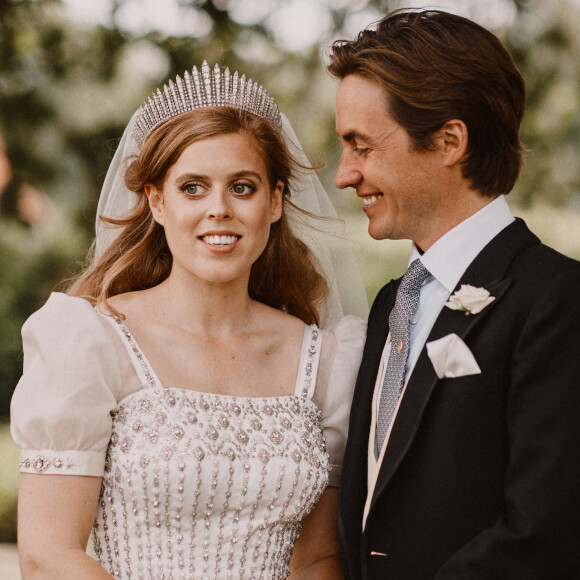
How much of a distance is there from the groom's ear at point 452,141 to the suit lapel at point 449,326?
0.98 ft

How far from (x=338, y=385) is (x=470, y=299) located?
78 centimetres

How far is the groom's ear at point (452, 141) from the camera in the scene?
8.81ft

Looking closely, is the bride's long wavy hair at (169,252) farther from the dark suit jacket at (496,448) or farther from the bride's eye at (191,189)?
the dark suit jacket at (496,448)

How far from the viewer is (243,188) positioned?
2.96 metres

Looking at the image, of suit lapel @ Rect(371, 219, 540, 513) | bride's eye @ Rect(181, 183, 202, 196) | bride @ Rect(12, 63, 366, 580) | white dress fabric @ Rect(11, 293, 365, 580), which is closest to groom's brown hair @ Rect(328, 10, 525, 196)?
suit lapel @ Rect(371, 219, 540, 513)

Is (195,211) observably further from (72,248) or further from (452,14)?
(72,248)

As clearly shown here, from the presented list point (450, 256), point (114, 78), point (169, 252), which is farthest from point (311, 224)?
point (114, 78)

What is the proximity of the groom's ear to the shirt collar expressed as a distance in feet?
0.58

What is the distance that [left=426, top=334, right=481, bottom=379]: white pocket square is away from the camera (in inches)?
91.4

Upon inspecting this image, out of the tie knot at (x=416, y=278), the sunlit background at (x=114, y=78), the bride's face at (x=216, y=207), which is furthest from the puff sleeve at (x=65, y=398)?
the sunlit background at (x=114, y=78)

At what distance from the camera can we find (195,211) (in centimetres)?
287

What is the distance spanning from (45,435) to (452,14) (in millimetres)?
1727

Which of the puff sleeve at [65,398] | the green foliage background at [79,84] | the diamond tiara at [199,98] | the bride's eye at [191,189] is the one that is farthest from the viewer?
the green foliage background at [79,84]

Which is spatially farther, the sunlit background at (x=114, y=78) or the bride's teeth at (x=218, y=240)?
the sunlit background at (x=114, y=78)
